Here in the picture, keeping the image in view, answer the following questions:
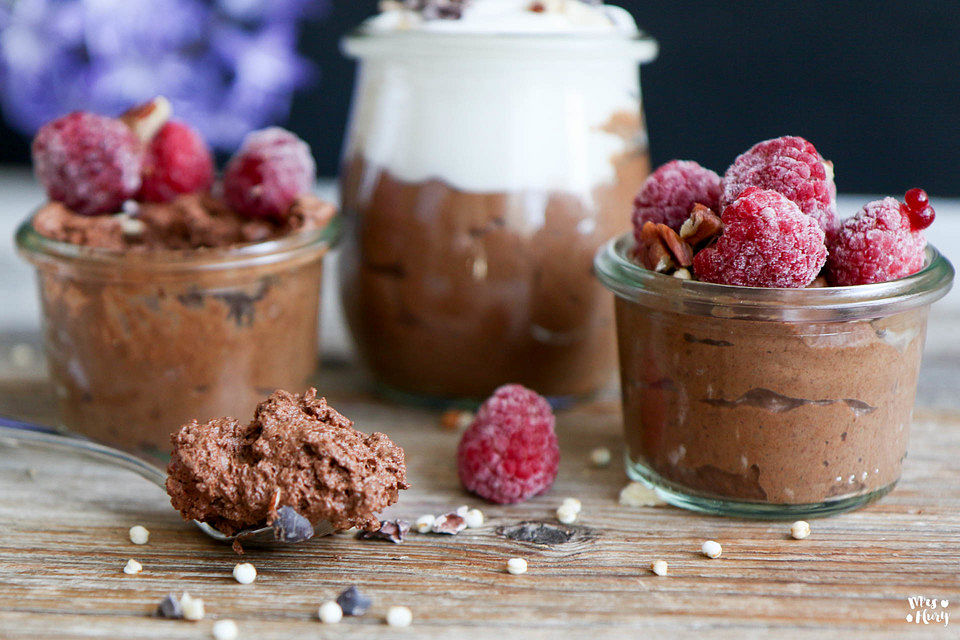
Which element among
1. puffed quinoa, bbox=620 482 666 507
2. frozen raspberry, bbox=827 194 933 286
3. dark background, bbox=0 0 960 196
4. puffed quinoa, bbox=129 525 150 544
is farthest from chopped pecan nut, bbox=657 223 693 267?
dark background, bbox=0 0 960 196

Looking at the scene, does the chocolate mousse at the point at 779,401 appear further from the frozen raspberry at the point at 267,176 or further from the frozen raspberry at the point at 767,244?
the frozen raspberry at the point at 267,176

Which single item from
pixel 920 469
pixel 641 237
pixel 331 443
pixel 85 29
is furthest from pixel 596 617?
pixel 85 29

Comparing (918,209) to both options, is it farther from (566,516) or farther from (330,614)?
(330,614)

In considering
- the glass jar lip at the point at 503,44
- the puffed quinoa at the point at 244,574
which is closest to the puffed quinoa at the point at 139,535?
the puffed quinoa at the point at 244,574

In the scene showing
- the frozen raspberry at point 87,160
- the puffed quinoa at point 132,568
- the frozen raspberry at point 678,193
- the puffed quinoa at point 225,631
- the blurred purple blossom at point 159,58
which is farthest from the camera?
the blurred purple blossom at point 159,58

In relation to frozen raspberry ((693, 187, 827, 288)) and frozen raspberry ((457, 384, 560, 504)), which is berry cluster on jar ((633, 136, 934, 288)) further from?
frozen raspberry ((457, 384, 560, 504))

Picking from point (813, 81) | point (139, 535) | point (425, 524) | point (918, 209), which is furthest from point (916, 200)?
point (813, 81)
